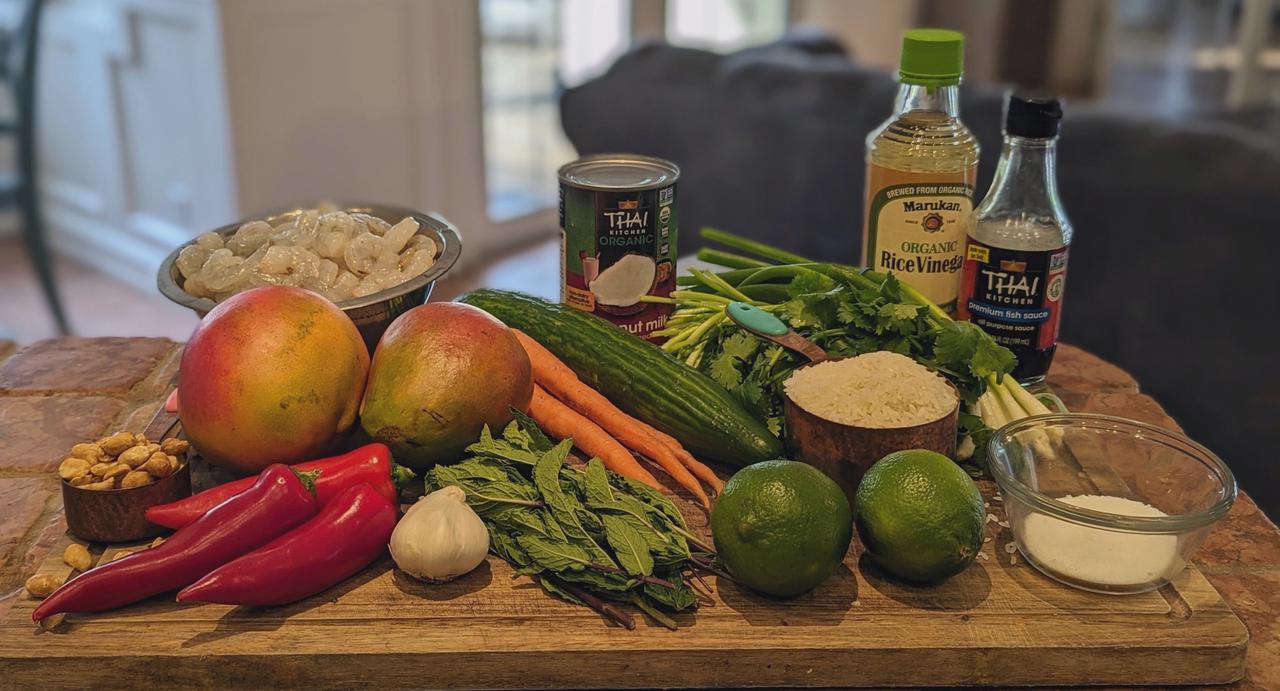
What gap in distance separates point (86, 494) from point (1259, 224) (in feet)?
5.94

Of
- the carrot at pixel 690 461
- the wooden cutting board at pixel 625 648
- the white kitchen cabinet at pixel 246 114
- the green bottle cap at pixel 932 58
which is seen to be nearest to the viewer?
the wooden cutting board at pixel 625 648

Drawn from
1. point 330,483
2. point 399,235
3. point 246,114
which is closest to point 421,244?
point 399,235

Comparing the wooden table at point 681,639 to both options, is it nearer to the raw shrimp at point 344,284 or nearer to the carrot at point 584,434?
the carrot at point 584,434

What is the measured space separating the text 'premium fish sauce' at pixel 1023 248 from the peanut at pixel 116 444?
91 centimetres

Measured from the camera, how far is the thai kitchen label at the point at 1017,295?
1254mm

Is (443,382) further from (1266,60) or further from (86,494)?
(1266,60)

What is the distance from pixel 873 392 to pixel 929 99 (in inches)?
16.5

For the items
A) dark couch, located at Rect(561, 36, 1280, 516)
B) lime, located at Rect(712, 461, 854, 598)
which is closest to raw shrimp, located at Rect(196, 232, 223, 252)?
lime, located at Rect(712, 461, 854, 598)

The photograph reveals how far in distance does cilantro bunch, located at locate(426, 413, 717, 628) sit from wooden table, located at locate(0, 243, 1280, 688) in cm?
3

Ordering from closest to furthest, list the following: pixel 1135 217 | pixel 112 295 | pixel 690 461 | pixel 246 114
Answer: pixel 690 461, pixel 1135 217, pixel 246 114, pixel 112 295

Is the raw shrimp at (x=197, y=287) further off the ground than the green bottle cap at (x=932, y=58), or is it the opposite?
the green bottle cap at (x=932, y=58)

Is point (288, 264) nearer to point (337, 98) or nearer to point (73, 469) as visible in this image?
point (73, 469)

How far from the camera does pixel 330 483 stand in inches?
41.8

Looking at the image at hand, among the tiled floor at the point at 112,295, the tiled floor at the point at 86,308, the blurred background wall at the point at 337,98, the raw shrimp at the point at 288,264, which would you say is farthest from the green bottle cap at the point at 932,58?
the tiled floor at the point at 86,308
